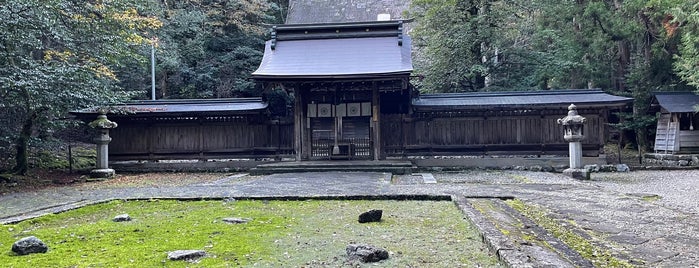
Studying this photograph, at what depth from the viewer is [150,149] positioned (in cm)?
1728

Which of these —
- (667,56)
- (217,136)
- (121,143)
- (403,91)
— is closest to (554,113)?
(403,91)

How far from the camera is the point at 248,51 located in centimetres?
2514

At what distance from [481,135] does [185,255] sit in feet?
46.1

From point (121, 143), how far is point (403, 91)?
423 inches

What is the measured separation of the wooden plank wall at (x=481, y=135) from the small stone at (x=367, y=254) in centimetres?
1284

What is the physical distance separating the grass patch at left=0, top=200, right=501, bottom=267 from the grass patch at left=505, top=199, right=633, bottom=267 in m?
0.98

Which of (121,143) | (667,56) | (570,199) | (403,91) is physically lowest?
(570,199)

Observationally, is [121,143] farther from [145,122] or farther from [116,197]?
[116,197]

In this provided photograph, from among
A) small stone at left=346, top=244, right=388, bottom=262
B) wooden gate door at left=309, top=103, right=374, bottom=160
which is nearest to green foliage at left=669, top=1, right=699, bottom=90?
wooden gate door at left=309, top=103, right=374, bottom=160

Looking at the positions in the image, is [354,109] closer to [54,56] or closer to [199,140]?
[199,140]

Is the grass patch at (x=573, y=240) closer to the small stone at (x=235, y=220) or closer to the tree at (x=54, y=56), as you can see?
the small stone at (x=235, y=220)

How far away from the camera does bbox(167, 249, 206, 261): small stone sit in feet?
13.8

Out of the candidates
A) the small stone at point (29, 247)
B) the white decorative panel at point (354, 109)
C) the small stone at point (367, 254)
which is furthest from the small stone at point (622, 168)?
the small stone at point (29, 247)

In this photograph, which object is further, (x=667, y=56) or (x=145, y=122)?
(x=667, y=56)
